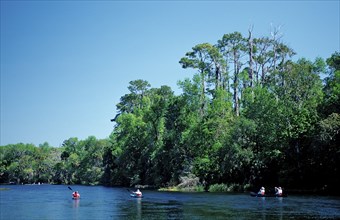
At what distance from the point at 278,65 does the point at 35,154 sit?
10010cm

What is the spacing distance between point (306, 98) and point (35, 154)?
11011 cm

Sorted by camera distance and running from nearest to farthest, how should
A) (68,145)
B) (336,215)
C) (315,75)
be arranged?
(336,215)
(315,75)
(68,145)

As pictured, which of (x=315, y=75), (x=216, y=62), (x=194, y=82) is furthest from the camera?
(x=216, y=62)

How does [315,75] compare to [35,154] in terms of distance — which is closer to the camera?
[315,75]

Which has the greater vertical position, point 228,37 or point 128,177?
point 228,37

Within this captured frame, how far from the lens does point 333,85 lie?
194 ft

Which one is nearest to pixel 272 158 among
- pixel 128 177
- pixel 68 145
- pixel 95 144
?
pixel 128 177

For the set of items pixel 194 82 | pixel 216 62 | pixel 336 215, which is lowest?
pixel 336 215

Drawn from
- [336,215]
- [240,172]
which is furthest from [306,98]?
[336,215]

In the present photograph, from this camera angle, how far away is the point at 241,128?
63.9 metres

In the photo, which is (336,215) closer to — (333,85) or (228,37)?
(333,85)

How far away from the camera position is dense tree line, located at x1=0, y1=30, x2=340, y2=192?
57406 mm

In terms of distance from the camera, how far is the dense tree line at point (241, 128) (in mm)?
57406

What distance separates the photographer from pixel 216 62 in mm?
83812
